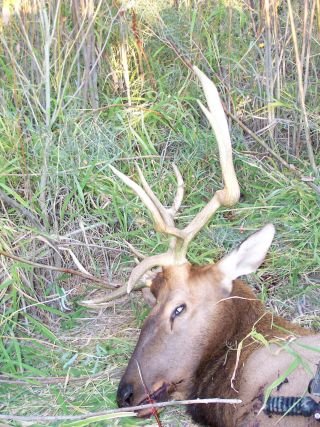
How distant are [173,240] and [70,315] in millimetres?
1272

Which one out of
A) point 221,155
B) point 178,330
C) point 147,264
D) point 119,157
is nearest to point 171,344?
point 178,330

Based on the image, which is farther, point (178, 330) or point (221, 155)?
point (221, 155)

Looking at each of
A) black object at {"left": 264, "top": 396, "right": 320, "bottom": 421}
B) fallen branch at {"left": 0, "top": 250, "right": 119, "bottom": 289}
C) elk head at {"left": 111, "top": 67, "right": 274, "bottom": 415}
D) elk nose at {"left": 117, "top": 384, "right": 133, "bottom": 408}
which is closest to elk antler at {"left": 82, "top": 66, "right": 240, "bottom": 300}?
elk head at {"left": 111, "top": 67, "right": 274, "bottom": 415}

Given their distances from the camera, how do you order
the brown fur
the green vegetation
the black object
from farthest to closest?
the green vegetation < the brown fur < the black object

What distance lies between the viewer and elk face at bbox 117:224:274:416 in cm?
385

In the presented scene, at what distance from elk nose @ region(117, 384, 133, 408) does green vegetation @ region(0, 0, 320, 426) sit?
49 cm

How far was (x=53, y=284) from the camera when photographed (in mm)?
5109

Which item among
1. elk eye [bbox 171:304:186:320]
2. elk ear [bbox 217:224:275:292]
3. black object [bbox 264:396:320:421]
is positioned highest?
elk ear [bbox 217:224:275:292]

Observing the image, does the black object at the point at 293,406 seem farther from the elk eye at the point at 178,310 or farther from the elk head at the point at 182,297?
the elk eye at the point at 178,310

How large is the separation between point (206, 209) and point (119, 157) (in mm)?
1685

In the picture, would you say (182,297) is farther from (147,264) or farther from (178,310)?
(147,264)

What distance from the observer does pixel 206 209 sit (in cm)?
403

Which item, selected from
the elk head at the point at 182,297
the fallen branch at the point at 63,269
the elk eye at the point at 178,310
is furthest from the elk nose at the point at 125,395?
the fallen branch at the point at 63,269

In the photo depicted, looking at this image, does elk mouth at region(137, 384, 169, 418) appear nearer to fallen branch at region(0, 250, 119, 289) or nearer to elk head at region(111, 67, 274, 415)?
elk head at region(111, 67, 274, 415)
